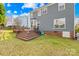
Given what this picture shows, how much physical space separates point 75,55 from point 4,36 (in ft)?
3.79

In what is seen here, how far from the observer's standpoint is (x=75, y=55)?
13.6 ft

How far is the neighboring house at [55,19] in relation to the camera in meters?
4.16

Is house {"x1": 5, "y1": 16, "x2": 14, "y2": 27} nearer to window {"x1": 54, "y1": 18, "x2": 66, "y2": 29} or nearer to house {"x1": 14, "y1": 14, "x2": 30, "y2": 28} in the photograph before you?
house {"x1": 14, "y1": 14, "x2": 30, "y2": 28}

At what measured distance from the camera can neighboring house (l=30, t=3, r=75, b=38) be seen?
13.6ft

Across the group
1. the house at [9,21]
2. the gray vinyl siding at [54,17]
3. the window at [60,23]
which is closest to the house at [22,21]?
the house at [9,21]

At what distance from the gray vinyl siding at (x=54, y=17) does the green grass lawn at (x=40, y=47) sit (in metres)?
0.19

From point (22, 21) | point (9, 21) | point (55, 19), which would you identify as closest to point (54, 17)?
point (55, 19)

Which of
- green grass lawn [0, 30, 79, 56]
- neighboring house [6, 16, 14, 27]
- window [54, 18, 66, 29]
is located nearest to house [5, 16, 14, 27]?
neighboring house [6, 16, 14, 27]

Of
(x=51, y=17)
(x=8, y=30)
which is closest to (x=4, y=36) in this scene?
(x=8, y=30)

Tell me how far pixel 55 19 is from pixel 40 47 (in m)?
0.51

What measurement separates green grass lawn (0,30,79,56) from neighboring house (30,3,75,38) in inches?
5.5

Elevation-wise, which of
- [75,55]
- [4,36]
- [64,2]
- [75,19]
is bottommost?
[75,55]

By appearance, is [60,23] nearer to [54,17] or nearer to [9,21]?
[54,17]

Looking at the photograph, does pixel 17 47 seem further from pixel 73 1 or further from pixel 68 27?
pixel 73 1
